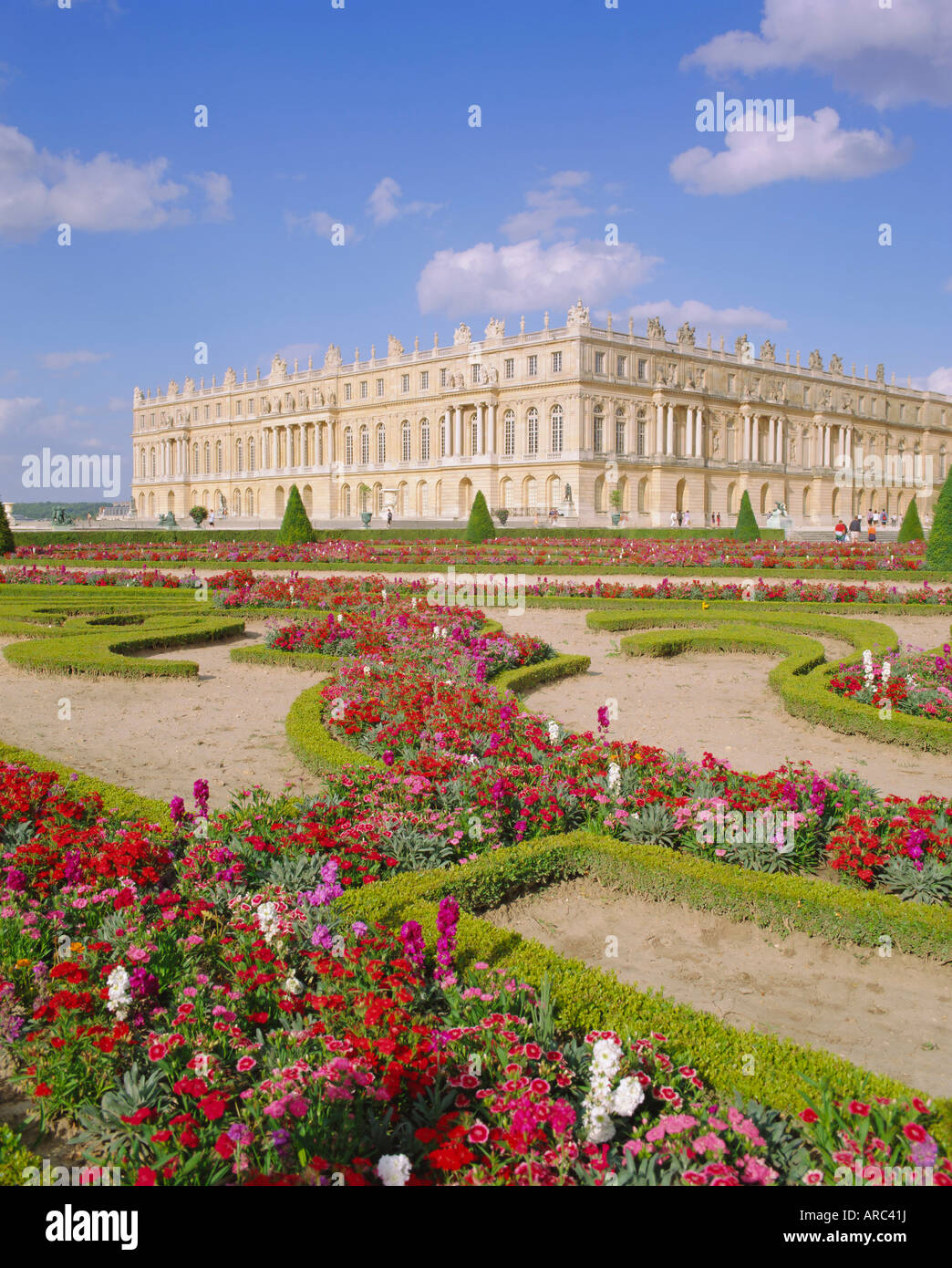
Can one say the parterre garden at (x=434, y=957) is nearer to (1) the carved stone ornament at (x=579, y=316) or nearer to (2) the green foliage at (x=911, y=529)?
(2) the green foliage at (x=911, y=529)

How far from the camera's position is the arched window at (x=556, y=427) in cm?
5119

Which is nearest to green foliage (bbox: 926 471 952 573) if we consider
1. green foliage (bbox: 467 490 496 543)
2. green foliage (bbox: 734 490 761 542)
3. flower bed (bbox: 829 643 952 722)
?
green foliage (bbox: 734 490 761 542)

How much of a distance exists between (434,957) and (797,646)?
8.16 m

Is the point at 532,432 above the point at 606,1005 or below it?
above

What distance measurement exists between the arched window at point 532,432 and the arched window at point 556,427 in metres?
1.13

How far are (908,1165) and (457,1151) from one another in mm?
1155

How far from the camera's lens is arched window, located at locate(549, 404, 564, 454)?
51.2 metres

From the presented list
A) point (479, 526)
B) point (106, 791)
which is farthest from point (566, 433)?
point (106, 791)

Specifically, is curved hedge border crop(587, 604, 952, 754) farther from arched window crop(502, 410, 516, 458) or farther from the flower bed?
arched window crop(502, 410, 516, 458)

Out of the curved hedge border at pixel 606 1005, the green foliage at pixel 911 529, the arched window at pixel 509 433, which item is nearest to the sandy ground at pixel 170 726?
the curved hedge border at pixel 606 1005

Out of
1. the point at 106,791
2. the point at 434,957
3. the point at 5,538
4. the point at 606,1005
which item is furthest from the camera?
the point at 5,538

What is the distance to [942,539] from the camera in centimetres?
1964

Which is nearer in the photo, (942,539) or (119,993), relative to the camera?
(119,993)

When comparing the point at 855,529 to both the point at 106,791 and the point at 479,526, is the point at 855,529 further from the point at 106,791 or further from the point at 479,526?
the point at 106,791
